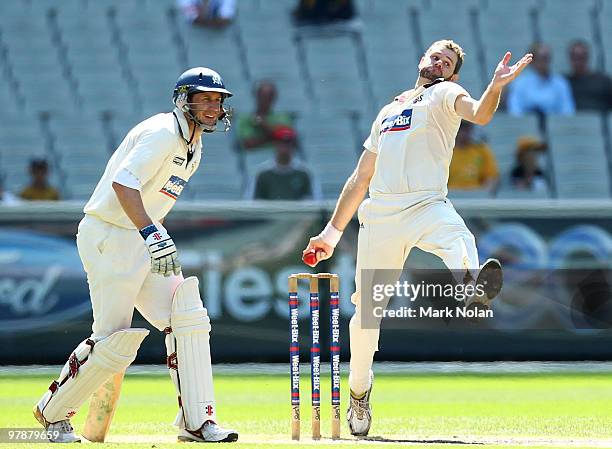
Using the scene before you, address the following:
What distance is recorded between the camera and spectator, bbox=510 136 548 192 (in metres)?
15.4

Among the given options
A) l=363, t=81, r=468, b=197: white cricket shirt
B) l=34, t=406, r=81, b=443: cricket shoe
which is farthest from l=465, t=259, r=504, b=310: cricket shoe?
l=34, t=406, r=81, b=443: cricket shoe

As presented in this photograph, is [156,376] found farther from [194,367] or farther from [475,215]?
[194,367]

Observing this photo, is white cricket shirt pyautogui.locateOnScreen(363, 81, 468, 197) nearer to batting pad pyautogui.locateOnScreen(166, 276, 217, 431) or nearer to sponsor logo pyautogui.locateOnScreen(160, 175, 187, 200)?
sponsor logo pyautogui.locateOnScreen(160, 175, 187, 200)

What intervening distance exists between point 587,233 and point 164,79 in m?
8.19

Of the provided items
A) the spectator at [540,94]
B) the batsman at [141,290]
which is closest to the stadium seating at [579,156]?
the spectator at [540,94]

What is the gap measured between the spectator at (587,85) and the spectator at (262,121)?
3597mm

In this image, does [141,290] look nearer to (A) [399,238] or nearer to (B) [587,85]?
(A) [399,238]

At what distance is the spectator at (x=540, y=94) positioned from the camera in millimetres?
16453

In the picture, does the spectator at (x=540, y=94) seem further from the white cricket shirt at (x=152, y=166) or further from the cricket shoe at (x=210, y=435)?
the cricket shoe at (x=210, y=435)

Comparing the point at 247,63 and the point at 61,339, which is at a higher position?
the point at 247,63

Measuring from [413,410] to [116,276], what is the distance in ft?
8.44

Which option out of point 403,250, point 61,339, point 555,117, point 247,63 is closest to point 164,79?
point 247,63

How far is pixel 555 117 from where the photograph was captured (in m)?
16.7

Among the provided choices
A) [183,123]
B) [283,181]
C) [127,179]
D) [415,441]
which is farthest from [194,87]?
[283,181]
